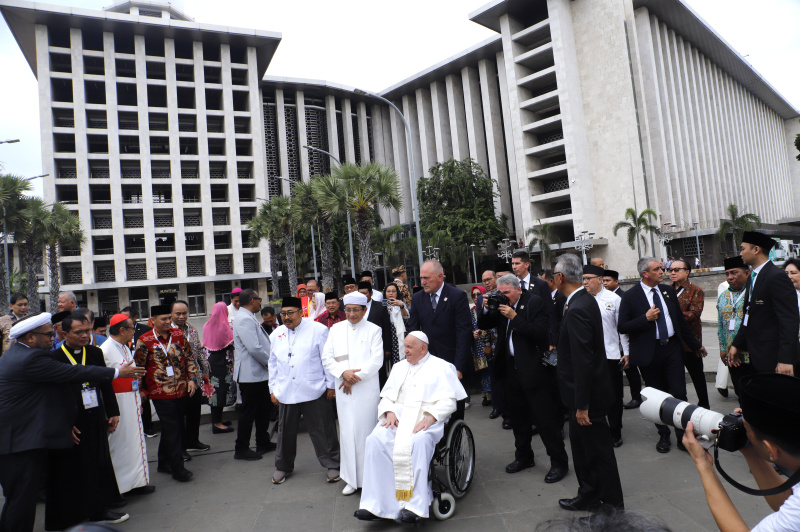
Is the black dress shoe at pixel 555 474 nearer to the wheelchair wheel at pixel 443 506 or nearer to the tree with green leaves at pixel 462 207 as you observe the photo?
the wheelchair wheel at pixel 443 506

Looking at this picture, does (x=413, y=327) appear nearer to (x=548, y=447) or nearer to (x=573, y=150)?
(x=548, y=447)

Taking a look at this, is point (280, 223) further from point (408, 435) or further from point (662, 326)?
point (408, 435)

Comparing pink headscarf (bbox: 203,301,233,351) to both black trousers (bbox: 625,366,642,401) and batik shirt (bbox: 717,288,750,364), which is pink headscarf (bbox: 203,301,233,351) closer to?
black trousers (bbox: 625,366,642,401)

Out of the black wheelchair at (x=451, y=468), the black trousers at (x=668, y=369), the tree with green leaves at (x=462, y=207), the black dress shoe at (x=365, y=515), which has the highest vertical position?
A: the tree with green leaves at (x=462, y=207)

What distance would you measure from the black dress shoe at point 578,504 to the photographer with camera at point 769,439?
7.42 ft

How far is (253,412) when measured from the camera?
6.08m

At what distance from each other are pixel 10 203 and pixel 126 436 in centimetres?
2797

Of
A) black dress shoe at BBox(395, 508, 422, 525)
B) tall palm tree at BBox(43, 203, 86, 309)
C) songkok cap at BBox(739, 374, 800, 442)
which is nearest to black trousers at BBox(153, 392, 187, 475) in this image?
black dress shoe at BBox(395, 508, 422, 525)

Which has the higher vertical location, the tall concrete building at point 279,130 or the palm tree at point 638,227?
the tall concrete building at point 279,130

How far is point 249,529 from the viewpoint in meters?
4.07

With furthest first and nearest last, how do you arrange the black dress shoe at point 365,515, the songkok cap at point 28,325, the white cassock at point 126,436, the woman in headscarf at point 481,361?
the woman in headscarf at point 481,361 → the white cassock at point 126,436 → the black dress shoe at point 365,515 → the songkok cap at point 28,325

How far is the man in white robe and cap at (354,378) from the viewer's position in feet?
15.6

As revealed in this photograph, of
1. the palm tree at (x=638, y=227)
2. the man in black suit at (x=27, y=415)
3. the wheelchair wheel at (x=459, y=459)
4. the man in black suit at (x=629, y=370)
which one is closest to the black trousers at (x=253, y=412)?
the man in black suit at (x=27, y=415)

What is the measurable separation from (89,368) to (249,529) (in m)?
1.87
